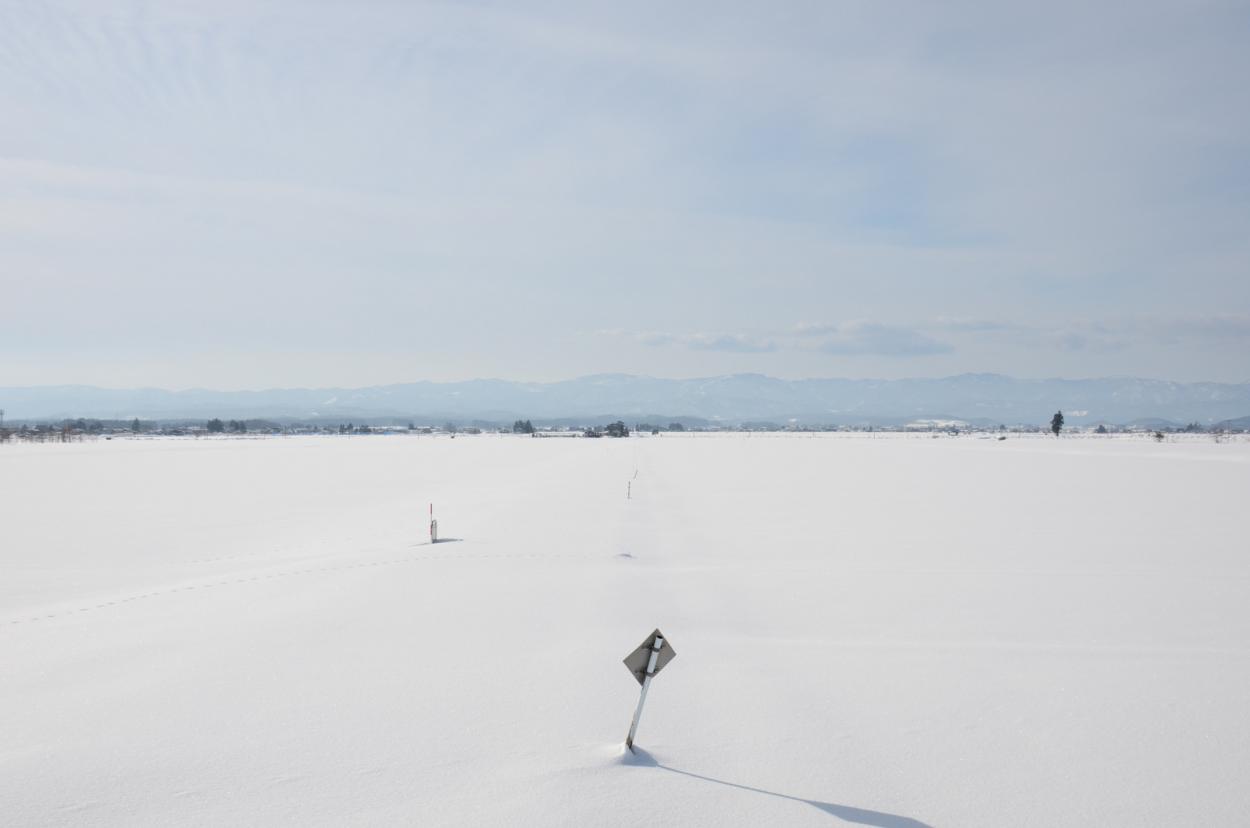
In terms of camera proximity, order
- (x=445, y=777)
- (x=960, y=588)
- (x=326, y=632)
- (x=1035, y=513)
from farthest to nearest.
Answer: (x=1035, y=513) → (x=960, y=588) → (x=326, y=632) → (x=445, y=777)

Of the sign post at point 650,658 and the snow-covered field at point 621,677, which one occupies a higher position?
the sign post at point 650,658

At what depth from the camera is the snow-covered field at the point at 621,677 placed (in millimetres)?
5582

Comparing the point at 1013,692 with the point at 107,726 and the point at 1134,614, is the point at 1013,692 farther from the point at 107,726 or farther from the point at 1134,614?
the point at 107,726

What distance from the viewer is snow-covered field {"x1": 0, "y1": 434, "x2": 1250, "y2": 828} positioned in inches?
220

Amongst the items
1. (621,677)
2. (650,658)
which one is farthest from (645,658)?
(621,677)

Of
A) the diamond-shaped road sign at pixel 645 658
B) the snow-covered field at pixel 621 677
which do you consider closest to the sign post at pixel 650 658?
the diamond-shaped road sign at pixel 645 658

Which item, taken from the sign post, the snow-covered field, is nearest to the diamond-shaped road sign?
the sign post

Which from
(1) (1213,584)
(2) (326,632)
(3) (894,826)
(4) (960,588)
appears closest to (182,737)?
(2) (326,632)

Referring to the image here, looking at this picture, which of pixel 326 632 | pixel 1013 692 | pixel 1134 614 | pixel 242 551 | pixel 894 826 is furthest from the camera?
pixel 242 551

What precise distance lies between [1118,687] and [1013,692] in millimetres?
1088

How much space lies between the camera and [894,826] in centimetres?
521

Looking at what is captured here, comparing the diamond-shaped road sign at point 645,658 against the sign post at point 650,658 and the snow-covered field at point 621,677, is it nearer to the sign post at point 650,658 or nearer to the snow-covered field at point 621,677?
the sign post at point 650,658

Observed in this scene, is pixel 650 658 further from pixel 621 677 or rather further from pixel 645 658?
pixel 621 677

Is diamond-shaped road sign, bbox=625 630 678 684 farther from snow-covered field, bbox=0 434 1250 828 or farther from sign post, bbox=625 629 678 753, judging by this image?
snow-covered field, bbox=0 434 1250 828
